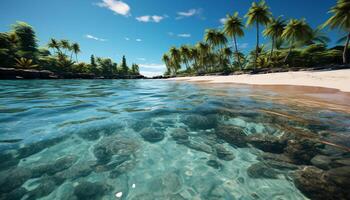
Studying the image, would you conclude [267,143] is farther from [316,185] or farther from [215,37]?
[215,37]

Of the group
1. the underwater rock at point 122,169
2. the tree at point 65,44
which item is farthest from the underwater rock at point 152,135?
the tree at point 65,44

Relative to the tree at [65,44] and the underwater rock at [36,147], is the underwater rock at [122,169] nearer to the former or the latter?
the underwater rock at [36,147]

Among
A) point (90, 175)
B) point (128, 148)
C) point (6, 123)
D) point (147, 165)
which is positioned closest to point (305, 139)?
point (147, 165)

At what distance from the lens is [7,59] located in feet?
103

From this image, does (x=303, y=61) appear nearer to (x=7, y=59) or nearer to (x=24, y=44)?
(x=7, y=59)

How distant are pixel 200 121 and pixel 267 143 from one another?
145 centimetres

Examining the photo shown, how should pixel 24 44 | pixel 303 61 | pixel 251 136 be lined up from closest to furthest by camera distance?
pixel 251 136 < pixel 303 61 < pixel 24 44

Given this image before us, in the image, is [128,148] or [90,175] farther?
[128,148]

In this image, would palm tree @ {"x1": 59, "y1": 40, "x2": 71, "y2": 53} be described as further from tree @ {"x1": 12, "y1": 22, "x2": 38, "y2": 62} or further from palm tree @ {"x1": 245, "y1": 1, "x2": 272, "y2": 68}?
palm tree @ {"x1": 245, "y1": 1, "x2": 272, "y2": 68}

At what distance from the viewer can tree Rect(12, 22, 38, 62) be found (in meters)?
40.8

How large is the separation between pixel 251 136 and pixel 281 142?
0.45 meters

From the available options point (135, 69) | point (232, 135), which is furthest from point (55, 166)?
point (135, 69)

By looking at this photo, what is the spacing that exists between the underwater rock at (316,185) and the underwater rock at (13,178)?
115 inches

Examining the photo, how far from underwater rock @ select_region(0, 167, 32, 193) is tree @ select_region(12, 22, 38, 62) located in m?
50.9
